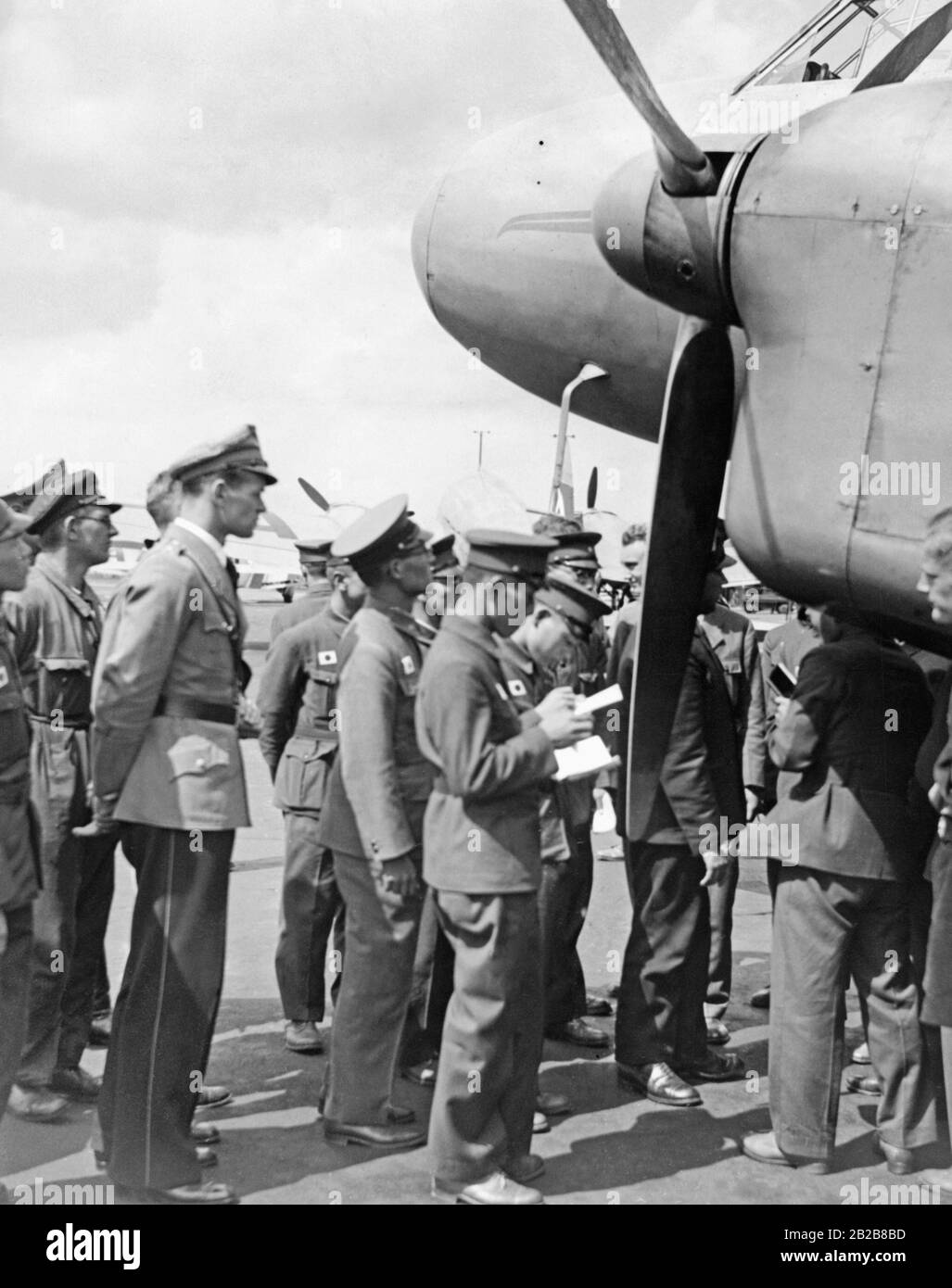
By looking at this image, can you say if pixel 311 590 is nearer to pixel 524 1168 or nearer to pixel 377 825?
pixel 377 825

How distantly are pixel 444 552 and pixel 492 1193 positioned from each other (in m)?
2.84

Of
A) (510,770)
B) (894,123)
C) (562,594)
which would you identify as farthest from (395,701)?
(894,123)

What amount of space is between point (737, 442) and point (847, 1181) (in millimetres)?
2233

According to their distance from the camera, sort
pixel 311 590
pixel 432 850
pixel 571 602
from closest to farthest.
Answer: pixel 432 850
pixel 571 602
pixel 311 590

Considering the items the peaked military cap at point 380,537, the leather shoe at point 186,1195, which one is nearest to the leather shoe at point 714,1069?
the leather shoe at point 186,1195

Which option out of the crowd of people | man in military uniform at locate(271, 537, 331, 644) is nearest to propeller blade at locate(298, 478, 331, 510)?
man in military uniform at locate(271, 537, 331, 644)

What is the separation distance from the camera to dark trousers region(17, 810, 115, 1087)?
14.0 ft

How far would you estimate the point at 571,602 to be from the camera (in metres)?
5.21

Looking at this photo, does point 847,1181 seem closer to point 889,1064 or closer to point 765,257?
point 889,1064

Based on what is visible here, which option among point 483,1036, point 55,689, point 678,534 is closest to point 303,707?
point 55,689

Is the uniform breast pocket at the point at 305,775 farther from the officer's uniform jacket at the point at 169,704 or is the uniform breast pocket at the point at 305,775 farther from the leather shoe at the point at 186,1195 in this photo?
the leather shoe at the point at 186,1195

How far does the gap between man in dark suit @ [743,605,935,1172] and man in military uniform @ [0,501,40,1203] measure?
220 centimetres

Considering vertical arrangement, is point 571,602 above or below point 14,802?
above

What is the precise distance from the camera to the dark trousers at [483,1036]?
3.53 metres
